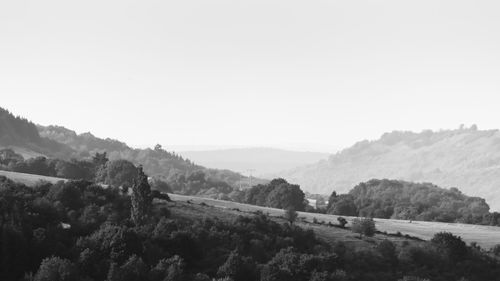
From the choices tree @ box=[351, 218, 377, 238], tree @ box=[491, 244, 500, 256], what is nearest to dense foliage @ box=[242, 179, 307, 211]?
tree @ box=[351, 218, 377, 238]

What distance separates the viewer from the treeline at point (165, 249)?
65.1 meters

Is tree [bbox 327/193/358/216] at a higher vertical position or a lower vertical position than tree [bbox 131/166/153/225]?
higher

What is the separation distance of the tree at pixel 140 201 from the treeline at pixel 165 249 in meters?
0.14

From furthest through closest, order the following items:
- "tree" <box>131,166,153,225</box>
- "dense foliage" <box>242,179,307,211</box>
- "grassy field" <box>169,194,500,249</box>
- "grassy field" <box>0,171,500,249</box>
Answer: "dense foliage" <box>242,179,307,211</box>
"grassy field" <box>169,194,500,249</box>
"grassy field" <box>0,171,500,249</box>
"tree" <box>131,166,153,225</box>

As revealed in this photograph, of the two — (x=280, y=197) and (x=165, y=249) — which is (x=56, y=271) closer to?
(x=165, y=249)

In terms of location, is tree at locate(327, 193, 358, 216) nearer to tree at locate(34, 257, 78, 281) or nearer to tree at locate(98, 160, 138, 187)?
tree at locate(98, 160, 138, 187)

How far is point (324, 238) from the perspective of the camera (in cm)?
9244

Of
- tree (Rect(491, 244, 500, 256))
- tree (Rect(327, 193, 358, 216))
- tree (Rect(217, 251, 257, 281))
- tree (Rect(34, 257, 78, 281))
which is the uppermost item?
tree (Rect(327, 193, 358, 216))

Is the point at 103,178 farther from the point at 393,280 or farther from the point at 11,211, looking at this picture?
the point at 393,280

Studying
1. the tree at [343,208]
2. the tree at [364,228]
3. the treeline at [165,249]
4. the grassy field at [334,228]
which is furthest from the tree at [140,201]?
the tree at [343,208]

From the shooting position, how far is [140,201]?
82.5 meters

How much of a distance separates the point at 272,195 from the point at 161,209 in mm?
85404

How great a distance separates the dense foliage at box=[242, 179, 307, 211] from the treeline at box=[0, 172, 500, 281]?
71778 mm

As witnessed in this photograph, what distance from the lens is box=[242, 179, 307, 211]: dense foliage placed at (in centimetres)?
16812
